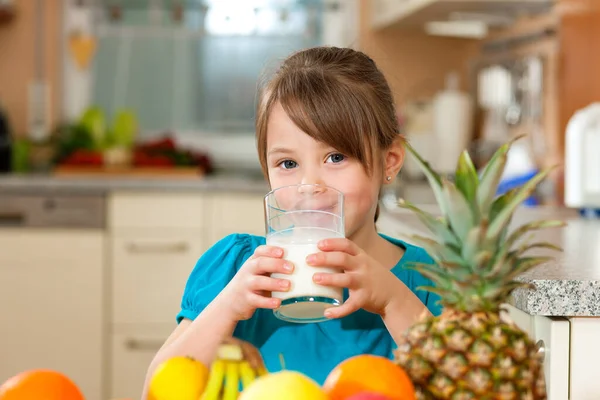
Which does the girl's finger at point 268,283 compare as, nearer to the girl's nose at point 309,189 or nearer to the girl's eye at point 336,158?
the girl's nose at point 309,189

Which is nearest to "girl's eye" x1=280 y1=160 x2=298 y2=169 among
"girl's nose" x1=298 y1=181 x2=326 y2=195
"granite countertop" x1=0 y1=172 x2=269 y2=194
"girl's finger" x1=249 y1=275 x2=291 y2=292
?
"girl's nose" x1=298 y1=181 x2=326 y2=195

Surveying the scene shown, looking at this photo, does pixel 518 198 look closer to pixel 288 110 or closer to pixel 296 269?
pixel 296 269

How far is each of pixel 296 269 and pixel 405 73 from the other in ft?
10.9

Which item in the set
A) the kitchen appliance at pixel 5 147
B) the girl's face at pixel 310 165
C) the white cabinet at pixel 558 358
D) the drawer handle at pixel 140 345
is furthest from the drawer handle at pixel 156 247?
the white cabinet at pixel 558 358

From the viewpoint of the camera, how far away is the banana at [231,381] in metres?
0.61

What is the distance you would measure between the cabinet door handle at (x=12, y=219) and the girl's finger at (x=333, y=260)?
9.39ft

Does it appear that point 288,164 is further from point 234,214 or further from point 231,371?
point 234,214

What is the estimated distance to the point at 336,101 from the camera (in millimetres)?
1167

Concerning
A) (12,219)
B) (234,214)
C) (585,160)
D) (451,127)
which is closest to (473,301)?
(585,160)

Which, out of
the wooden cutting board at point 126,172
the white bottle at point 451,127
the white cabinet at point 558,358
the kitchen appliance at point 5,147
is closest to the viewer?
the white cabinet at point 558,358

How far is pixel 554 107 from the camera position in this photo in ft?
9.45

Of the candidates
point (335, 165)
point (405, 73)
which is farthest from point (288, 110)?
point (405, 73)

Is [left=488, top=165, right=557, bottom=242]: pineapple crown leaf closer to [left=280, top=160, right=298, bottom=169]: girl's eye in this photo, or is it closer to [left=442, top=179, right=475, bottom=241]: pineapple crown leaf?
[left=442, top=179, right=475, bottom=241]: pineapple crown leaf

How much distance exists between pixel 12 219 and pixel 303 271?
2889mm
